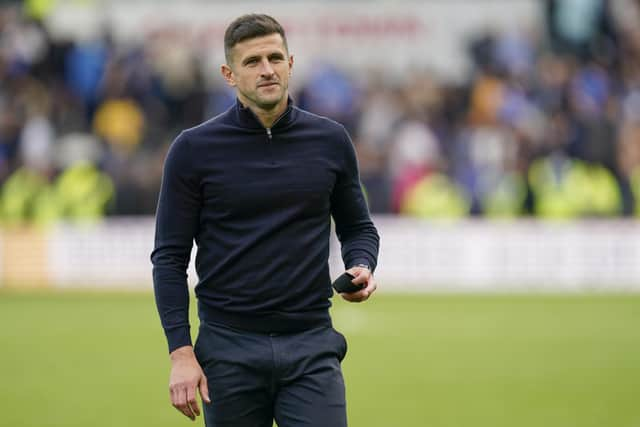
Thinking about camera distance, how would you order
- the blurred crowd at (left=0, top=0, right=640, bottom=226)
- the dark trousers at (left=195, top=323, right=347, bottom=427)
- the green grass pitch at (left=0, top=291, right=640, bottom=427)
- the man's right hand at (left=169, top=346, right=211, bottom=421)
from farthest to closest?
1. the blurred crowd at (left=0, top=0, right=640, bottom=226)
2. the green grass pitch at (left=0, top=291, right=640, bottom=427)
3. the dark trousers at (left=195, top=323, right=347, bottom=427)
4. the man's right hand at (left=169, top=346, right=211, bottom=421)

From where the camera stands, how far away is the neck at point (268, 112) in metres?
4.62

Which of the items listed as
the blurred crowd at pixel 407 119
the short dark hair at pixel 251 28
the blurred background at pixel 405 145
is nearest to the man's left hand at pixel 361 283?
the short dark hair at pixel 251 28

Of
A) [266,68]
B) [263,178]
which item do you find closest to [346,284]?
[263,178]

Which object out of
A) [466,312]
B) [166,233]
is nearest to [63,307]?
[466,312]

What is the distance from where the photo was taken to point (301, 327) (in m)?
4.63

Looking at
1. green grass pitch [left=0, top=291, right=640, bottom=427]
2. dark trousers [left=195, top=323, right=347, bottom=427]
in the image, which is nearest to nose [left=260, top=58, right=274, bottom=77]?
dark trousers [left=195, top=323, right=347, bottom=427]

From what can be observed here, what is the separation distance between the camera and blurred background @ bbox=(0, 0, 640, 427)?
17.5 metres

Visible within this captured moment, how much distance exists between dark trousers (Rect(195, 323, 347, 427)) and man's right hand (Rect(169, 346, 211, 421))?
0.09 m

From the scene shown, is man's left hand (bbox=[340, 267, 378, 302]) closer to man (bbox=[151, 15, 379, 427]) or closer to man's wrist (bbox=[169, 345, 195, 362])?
man (bbox=[151, 15, 379, 427])

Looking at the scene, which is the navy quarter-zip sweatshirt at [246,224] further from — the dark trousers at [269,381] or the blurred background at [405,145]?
the blurred background at [405,145]

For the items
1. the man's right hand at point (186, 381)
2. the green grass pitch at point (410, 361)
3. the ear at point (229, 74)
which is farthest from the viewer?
the green grass pitch at point (410, 361)

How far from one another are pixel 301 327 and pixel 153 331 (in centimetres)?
1015

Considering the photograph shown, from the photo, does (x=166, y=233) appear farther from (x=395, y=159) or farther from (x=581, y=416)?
(x=395, y=159)

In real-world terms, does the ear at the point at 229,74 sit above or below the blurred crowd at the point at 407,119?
above
